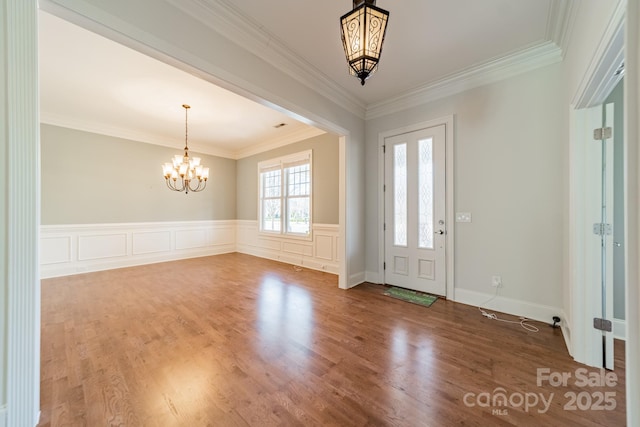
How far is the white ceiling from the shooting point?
2109 millimetres

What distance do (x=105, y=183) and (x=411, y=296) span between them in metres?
6.32

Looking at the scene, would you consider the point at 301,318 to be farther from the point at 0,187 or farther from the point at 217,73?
the point at 217,73

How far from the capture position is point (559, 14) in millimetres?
2086

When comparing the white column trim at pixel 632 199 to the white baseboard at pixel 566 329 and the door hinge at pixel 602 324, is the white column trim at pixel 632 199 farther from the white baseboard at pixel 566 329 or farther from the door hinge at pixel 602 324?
the white baseboard at pixel 566 329

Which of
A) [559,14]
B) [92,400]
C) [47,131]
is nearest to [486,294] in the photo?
[559,14]

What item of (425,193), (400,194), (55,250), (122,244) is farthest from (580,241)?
(55,250)

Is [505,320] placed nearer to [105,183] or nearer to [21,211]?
[21,211]

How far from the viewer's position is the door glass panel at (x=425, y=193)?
3.39 metres

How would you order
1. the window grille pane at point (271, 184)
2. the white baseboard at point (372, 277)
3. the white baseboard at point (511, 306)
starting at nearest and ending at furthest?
the white baseboard at point (511, 306) → the white baseboard at point (372, 277) → the window grille pane at point (271, 184)

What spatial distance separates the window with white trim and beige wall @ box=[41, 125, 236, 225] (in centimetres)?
171

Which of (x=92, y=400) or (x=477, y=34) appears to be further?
(x=477, y=34)

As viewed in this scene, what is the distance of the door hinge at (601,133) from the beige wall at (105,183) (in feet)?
23.3

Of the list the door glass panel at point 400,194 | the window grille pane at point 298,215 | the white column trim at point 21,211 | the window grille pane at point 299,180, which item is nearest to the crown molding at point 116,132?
the window grille pane at point 299,180

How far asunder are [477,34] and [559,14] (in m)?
0.61
